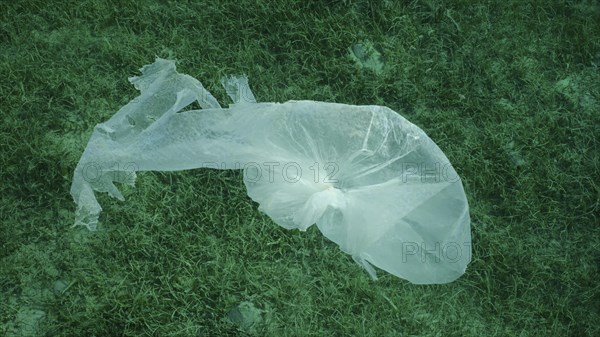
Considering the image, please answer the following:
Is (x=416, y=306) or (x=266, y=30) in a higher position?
(x=266, y=30)

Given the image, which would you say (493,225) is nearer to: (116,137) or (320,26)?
(320,26)

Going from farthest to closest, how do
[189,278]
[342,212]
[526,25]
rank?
[526,25], [189,278], [342,212]

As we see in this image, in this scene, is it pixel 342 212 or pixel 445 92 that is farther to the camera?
pixel 445 92

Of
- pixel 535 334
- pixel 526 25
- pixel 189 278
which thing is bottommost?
pixel 535 334

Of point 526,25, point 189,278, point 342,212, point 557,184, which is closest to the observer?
point 342,212

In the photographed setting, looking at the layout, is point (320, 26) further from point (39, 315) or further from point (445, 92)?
point (39, 315)

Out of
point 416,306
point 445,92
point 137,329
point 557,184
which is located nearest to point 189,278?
point 137,329
